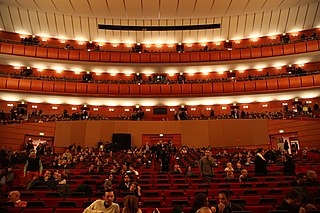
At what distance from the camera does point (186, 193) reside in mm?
6051

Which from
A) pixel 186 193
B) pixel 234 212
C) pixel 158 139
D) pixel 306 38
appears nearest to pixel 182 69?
pixel 158 139

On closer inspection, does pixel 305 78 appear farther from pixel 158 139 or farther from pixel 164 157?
pixel 164 157

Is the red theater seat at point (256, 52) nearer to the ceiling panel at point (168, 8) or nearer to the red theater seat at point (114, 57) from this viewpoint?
the ceiling panel at point (168, 8)

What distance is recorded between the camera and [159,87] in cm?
2094

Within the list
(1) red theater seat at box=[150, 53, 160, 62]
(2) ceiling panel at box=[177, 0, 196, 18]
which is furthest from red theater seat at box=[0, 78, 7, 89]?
(2) ceiling panel at box=[177, 0, 196, 18]

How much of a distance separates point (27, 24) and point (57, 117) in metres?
9.26

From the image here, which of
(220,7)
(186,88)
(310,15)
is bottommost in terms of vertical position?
(186,88)

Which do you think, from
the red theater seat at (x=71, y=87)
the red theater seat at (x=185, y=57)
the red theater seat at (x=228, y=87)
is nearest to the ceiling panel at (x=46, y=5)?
the red theater seat at (x=71, y=87)

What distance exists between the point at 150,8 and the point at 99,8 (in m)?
4.13

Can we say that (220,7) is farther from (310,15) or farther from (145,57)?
(310,15)

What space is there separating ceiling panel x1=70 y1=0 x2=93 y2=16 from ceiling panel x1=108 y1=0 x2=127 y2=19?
1.79 metres

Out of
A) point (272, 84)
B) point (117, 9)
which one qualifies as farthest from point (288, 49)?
point (117, 9)

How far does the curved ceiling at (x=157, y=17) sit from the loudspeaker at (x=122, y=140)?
390 inches

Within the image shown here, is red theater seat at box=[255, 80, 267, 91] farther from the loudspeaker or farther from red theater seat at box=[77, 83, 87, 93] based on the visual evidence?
red theater seat at box=[77, 83, 87, 93]
